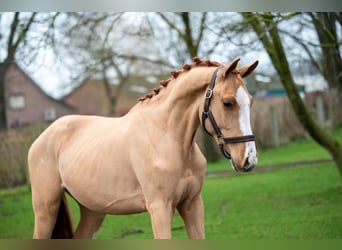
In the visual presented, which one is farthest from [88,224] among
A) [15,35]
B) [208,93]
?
[15,35]

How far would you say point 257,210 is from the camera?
18.7ft

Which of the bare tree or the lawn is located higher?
the bare tree

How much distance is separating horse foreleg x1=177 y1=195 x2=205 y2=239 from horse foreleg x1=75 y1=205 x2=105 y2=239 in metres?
0.80

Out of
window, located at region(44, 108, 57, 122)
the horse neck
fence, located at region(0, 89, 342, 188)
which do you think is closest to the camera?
the horse neck

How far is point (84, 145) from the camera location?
10.2ft

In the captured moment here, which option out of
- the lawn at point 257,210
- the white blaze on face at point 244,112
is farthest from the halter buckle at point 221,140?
the lawn at point 257,210

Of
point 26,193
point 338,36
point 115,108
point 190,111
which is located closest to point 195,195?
point 190,111

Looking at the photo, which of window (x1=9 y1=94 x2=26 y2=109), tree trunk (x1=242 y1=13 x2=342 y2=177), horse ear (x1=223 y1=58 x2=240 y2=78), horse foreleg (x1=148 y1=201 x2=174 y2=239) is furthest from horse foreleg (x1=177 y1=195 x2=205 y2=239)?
window (x1=9 y1=94 x2=26 y2=109)

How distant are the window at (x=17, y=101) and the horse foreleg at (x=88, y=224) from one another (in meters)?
7.20

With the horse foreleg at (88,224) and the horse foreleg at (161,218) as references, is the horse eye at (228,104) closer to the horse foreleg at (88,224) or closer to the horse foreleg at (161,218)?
the horse foreleg at (161,218)

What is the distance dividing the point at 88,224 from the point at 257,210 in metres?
2.78

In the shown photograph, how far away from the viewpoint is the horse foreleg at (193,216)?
9.07ft

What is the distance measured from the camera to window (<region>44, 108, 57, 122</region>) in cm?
1216

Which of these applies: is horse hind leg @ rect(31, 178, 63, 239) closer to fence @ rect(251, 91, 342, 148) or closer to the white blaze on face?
the white blaze on face
